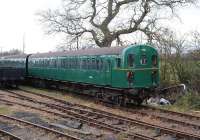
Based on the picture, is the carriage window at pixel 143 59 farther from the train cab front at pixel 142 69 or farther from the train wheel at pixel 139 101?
the train wheel at pixel 139 101

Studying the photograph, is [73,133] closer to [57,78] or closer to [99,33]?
[57,78]

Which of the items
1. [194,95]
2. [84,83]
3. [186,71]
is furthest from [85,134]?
[186,71]

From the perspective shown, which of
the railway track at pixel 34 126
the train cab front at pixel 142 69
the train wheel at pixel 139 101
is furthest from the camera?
the train wheel at pixel 139 101

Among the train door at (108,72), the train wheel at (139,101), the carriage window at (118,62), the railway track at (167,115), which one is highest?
the carriage window at (118,62)

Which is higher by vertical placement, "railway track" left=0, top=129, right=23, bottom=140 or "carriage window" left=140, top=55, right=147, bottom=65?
"carriage window" left=140, top=55, right=147, bottom=65

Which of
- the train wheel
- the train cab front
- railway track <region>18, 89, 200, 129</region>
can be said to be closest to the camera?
railway track <region>18, 89, 200, 129</region>

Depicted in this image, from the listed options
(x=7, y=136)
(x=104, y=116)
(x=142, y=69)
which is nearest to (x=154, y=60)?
(x=142, y=69)

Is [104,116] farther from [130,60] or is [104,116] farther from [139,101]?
[139,101]

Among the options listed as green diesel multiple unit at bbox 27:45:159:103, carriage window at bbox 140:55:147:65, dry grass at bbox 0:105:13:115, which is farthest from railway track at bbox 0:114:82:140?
carriage window at bbox 140:55:147:65

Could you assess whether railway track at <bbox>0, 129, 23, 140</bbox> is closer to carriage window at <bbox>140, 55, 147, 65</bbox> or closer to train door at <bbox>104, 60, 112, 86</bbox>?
train door at <bbox>104, 60, 112, 86</bbox>

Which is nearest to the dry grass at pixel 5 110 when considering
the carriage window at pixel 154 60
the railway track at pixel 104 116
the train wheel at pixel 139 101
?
the railway track at pixel 104 116

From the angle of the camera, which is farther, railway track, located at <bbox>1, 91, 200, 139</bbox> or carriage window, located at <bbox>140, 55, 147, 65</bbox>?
carriage window, located at <bbox>140, 55, 147, 65</bbox>

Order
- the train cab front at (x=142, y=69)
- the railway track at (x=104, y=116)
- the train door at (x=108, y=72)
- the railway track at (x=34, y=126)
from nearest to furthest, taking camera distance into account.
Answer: the railway track at (x=34, y=126) → the railway track at (x=104, y=116) → the train cab front at (x=142, y=69) → the train door at (x=108, y=72)

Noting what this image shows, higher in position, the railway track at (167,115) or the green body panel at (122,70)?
the green body panel at (122,70)
